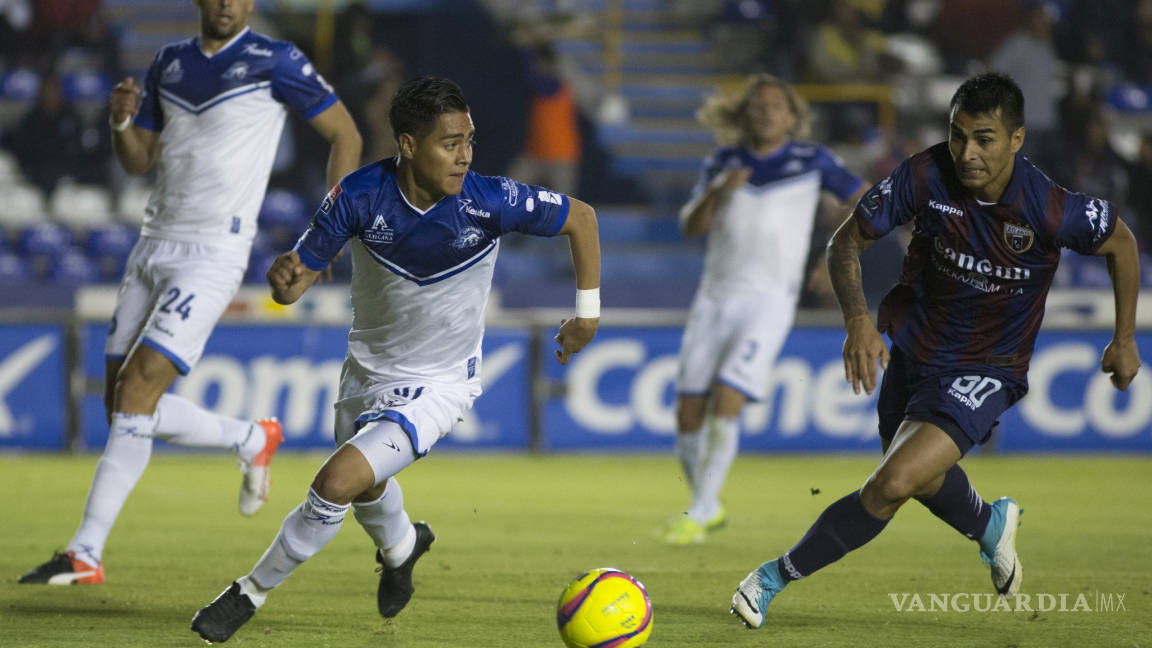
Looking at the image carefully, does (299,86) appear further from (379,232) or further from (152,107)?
(379,232)

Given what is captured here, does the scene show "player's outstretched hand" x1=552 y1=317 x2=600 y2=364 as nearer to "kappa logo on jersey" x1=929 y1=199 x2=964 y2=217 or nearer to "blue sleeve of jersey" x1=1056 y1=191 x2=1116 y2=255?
"kappa logo on jersey" x1=929 y1=199 x2=964 y2=217

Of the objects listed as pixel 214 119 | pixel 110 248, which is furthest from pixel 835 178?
pixel 110 248

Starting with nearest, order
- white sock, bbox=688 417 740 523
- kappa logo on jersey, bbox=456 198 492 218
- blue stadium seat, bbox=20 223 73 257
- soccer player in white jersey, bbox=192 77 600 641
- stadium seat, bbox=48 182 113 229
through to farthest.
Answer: soccer player in white jersey, bbox=192 77 600 641, kappa logo on jersey, bbox=456 198 492 218, white sock, bbox=688 417 740 523, blue stadium seat, bbox=20 223 73 257, stadium seat, bbox=48 182 113 229

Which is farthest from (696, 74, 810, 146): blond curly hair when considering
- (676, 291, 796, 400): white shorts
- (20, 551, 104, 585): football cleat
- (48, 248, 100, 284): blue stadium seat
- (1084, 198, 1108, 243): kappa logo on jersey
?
(48, 248, 100, 284): blue stadium seat

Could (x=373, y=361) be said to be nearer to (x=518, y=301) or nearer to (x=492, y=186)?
(x=492, y=186)

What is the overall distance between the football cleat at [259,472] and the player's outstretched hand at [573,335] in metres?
2.48

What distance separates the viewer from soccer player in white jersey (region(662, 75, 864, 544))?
8562 mm

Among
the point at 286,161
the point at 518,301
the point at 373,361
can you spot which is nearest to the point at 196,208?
the point at 373,361

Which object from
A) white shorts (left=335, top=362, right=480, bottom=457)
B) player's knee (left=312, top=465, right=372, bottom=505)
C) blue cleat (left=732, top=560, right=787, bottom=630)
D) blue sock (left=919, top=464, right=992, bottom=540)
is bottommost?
blue cleat (left=732, top=560, right=787, bottom=630)

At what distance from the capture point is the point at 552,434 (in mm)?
13078

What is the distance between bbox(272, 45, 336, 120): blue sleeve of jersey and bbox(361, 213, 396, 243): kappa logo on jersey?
5.38 feet

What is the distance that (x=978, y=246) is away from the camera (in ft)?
18.2

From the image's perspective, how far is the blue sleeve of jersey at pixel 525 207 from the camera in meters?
5.52

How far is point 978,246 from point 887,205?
0.37 m
